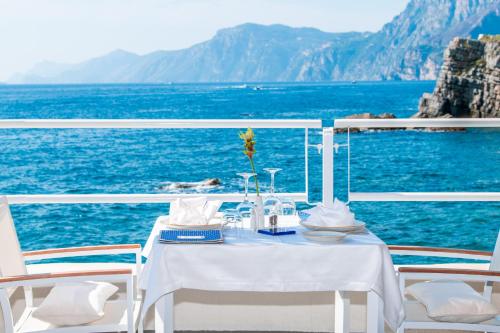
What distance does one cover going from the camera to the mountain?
9981 centimetres

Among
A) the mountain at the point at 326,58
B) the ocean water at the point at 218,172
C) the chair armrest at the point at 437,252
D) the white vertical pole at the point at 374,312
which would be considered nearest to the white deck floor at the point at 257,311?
the chair armrest at the point at 437,252

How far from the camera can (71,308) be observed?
2.69 m

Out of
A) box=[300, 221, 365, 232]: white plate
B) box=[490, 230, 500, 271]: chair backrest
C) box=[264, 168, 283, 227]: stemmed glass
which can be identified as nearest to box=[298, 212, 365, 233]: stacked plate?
box=[300, 221, 365, 232]: white plate

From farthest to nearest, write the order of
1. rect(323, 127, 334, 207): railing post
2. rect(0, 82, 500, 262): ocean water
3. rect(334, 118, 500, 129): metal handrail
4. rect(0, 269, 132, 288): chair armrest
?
rect(0, 82, 500, 262): ocean water
rect(323, 127, 334, 207): railing post
rect(334, 118, 500, 129): metal handrail
rect(0, 269, 132, 288): chair armrest

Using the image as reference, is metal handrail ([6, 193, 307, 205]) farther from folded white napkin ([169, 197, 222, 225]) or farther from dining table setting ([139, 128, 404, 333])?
dining table setting ([139, 128, 404, 333])

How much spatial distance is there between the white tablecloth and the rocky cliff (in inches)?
1559

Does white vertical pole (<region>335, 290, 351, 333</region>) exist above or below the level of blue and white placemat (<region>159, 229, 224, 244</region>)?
below

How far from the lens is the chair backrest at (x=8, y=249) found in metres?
2.88

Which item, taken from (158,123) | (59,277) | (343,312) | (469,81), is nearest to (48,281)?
(59,277)

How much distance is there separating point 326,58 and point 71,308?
346ft

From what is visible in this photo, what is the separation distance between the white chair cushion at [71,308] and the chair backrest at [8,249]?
22 cm

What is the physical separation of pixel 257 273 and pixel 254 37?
89.7m

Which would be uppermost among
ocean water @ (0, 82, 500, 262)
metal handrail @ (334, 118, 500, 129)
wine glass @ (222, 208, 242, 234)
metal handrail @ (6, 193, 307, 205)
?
metal handrail @ (334, 118, 500, 129)

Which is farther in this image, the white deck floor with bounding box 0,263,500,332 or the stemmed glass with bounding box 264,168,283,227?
the white deck floor with bounding box 0,263,500,332
